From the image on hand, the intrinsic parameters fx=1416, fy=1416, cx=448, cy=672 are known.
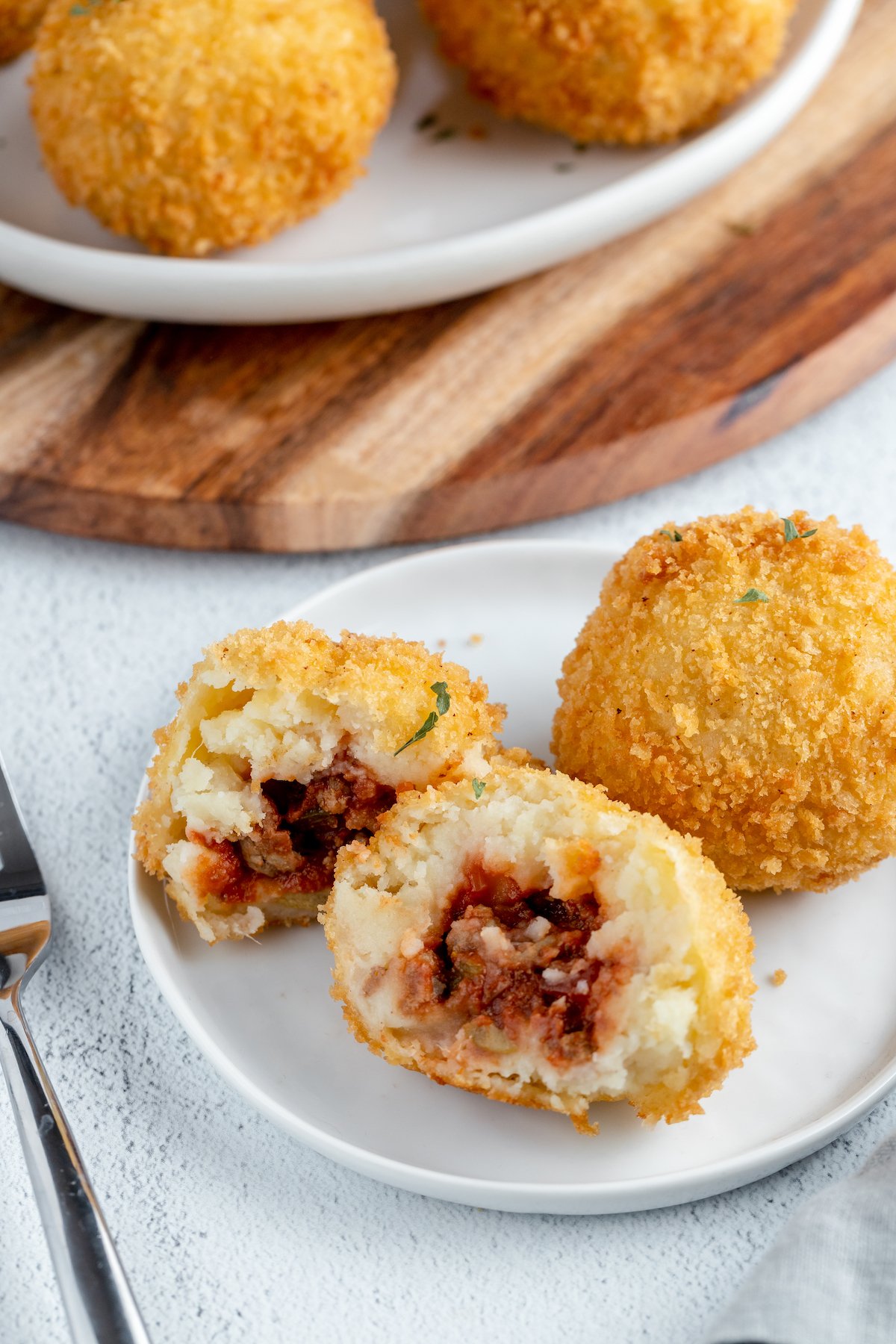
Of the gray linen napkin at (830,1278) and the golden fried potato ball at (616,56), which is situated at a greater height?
the golden fried potato ball at (616,56)

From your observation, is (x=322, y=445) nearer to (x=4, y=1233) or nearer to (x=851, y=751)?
(x=851, y=751)

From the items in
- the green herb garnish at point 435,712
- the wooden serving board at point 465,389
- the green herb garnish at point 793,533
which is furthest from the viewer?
the wooden serving board at point 465,389

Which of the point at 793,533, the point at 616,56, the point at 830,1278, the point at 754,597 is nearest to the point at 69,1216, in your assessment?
the point at 830,1278

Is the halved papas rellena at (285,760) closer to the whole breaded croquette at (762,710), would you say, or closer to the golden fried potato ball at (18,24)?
the whole breaded croquette at (762,710)

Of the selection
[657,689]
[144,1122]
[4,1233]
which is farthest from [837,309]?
[4,1233]

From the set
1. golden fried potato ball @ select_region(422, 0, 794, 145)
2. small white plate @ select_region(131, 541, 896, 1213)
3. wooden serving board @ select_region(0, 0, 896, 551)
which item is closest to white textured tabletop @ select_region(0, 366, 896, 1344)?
small white plate @ select_region(131, 541, 896, 1213)

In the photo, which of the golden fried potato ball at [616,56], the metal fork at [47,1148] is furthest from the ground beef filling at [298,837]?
the golden fried potato ball at [616,56]

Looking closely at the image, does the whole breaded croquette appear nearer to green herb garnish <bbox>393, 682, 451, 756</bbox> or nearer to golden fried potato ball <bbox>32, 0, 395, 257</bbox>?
green herb garnish <bbox>393, 682, 451, 756</bbox>
